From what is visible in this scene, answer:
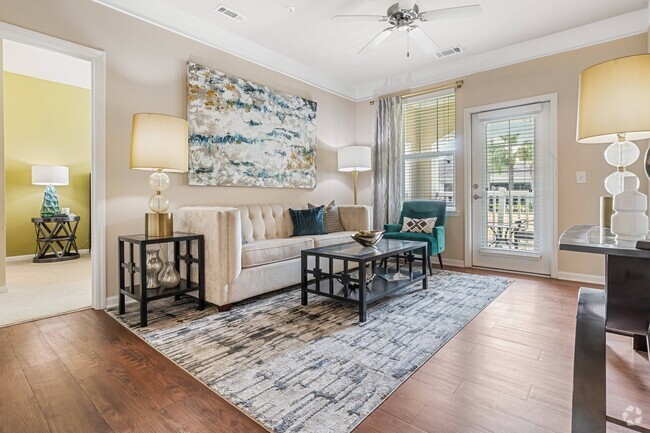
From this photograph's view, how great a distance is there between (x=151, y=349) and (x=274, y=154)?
2.59 m

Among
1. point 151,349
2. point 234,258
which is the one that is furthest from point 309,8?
point 151,349

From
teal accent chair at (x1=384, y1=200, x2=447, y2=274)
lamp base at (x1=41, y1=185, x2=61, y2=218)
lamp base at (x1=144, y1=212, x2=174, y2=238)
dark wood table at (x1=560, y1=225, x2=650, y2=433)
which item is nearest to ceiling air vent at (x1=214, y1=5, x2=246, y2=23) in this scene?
lamp base at (x1=144, y1=212, x2=174, y2=238)

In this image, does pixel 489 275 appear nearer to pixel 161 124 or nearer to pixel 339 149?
pixel 339 149

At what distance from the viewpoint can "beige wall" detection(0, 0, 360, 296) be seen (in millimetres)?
2506

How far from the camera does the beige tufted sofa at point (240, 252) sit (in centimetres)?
258

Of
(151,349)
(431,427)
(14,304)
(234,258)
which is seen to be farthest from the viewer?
(14,304)

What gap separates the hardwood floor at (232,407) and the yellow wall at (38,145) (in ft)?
12.0

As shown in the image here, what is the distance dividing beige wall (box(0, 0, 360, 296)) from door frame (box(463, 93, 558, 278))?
9.45ft

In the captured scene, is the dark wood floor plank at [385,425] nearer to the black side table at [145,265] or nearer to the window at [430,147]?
the black side table at [145,265]

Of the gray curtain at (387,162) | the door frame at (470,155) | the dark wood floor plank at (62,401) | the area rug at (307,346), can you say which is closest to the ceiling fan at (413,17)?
the door frame at (470,155)

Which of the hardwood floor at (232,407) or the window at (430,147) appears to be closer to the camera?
the hardwood floor at (232,407)

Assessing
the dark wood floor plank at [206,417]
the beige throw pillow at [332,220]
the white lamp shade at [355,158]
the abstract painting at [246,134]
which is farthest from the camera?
the white lamp shade at [355,158]

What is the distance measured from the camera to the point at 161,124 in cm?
254

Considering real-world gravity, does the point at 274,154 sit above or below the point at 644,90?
above
